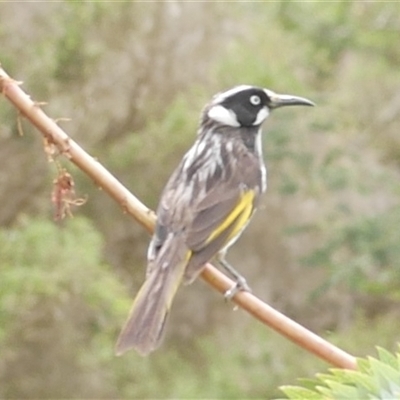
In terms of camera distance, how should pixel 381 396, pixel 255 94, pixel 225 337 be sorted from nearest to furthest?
1. pixel 381 396
2. pixel 255 94
3. pixel 225 337

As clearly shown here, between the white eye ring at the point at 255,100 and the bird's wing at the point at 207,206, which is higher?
the white eye ring at the point at 255,100

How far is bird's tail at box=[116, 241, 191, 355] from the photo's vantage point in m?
1.60

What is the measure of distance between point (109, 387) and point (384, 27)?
88.5 inches

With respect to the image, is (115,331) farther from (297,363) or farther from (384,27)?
(384,27)

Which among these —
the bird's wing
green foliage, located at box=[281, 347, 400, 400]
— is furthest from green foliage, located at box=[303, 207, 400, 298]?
green foliage, located at box=[281, 347, 400, 400]

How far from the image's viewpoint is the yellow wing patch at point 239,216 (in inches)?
87.1

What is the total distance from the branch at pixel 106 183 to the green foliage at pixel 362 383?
9.6 inches

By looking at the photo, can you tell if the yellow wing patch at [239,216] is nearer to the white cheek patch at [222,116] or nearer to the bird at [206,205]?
the bird at [206,205]

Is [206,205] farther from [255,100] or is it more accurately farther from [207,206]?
[255,100]

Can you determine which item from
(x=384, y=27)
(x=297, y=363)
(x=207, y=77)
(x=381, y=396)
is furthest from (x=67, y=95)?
(x=381, y=396)

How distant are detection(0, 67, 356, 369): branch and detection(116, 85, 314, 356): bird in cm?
12

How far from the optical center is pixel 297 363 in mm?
5566

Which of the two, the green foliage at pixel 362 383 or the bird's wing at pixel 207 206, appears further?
the bird's wing at pixel 207 206

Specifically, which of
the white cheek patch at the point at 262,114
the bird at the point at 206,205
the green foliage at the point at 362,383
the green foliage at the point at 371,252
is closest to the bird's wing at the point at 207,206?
the bird at the point at 206,205
